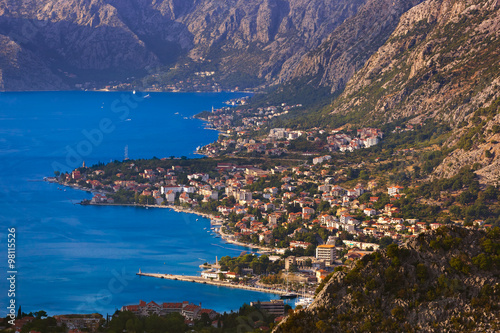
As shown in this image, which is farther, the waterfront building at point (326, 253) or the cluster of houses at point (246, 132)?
the cluster of houses at point (246, 132)

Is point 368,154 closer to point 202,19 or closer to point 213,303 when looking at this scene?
point 213,303

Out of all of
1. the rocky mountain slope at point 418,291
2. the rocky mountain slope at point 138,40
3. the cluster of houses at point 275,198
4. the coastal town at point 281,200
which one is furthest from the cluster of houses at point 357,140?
the rocky mountain slope at point 138,40

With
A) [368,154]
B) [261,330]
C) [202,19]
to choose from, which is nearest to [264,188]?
[368,154]

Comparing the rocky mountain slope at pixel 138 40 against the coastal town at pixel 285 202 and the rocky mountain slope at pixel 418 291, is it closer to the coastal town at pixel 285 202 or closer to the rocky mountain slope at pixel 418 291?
the coastal town at pixel 285 202

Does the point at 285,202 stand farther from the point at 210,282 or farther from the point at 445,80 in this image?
the point at 445,80

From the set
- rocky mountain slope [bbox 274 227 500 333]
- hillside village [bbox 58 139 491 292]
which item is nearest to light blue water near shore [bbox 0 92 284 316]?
hillside village [bbox 58 139 491 292]
